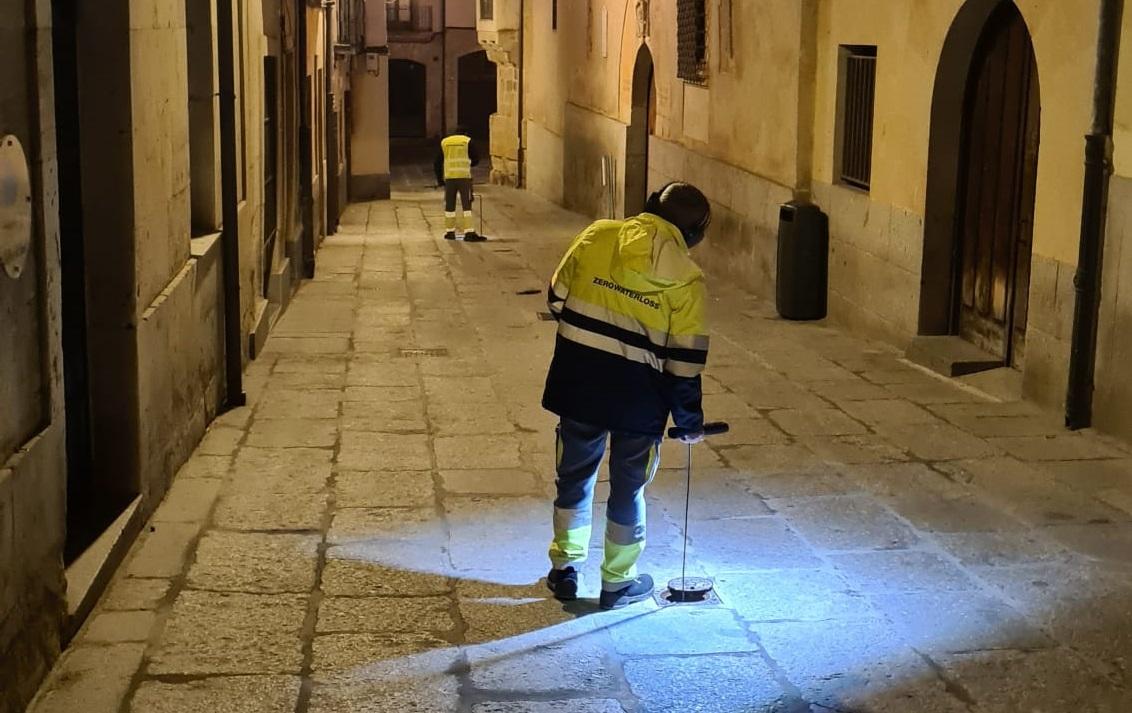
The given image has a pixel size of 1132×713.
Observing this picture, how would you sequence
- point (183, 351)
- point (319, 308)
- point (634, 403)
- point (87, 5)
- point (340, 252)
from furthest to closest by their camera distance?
point (340, 252), point (319, 308), point (183, 351), point (87, 5), point (634, 403)

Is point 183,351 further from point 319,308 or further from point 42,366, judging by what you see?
point 319,308

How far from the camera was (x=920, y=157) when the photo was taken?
33.8 feet

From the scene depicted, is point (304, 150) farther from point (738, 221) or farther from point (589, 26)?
point (589, 26)

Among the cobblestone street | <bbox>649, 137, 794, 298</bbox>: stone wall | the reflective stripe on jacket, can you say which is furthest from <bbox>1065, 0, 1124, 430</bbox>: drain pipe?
the reflective stripe on jacket

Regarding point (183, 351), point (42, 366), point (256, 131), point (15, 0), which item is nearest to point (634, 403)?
point (42, 366)

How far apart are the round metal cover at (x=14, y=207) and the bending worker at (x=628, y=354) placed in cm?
176

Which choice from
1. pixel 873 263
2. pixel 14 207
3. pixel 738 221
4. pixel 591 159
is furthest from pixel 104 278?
pixel 591 159

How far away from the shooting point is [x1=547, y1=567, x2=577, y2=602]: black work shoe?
17.8 feet

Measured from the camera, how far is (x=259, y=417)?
329 inches

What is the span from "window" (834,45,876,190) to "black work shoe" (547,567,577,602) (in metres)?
6.66

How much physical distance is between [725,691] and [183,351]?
364 centimetres

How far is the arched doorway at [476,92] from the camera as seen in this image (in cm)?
4169

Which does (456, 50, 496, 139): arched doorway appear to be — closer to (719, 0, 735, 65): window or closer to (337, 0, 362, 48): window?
(337, 0, 362, 48): window

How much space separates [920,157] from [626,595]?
19.3ft
